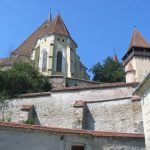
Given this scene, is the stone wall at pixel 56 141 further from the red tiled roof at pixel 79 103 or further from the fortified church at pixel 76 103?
the red tiled roof at pixel 79 103

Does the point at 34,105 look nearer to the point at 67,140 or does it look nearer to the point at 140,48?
the point at 67,140

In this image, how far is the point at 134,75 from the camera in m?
38.2

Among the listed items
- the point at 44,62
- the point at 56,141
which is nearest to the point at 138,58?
the point at 44,62

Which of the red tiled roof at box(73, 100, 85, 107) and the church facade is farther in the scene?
the church facade

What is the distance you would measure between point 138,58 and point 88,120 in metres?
21.1

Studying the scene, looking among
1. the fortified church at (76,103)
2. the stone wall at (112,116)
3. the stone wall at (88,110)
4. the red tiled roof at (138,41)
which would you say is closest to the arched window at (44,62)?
the fortified church at (76,103)

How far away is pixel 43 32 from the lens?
153 ft

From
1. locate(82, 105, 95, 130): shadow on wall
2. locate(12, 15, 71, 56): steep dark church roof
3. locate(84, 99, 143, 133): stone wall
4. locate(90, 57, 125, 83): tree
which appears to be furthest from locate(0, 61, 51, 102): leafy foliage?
locate(90, 57, 125, 83): tree

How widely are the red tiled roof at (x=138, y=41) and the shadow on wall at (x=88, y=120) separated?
21.1 metres

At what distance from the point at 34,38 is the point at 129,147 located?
121 feet

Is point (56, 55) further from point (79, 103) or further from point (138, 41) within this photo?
point (79, 103)

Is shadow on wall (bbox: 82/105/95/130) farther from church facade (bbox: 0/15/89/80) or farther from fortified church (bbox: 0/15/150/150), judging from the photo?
church facade (bbox: 0/15/89/80)

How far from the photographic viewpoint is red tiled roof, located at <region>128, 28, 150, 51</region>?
133 ft

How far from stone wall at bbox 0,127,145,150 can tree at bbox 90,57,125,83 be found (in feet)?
96.8
